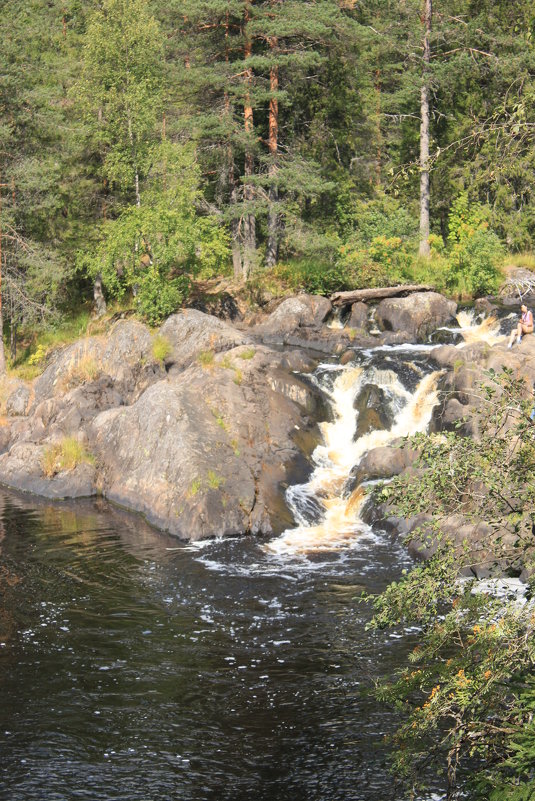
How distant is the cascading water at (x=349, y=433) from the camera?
2280cm

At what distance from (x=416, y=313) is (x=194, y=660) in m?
20.2

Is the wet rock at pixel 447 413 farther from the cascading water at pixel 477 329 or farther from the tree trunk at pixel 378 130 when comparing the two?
the tree trunk at pixel 378 130

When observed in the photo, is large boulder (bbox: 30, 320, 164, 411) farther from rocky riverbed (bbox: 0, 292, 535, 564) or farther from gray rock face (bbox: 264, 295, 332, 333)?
gray rock face (bbox: 264, 295, 332, 333)

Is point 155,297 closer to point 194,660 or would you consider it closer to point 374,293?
point 374,293

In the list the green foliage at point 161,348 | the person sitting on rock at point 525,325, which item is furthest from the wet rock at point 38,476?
the person sitting on rock at point 525,325

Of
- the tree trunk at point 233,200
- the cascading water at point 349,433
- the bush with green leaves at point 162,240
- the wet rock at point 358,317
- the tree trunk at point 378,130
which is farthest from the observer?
the tree trunk at point 378,130

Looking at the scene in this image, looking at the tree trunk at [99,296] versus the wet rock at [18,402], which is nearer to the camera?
the wet rock at [18,402]

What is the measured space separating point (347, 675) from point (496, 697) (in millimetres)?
6953

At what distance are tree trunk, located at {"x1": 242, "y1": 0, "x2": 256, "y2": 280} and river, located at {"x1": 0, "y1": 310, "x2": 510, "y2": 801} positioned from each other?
1552 centimetres

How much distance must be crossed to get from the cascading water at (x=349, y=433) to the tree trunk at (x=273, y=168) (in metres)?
9.82

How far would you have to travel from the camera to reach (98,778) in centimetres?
1209

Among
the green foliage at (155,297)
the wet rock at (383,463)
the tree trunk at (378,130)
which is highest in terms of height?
the tree trunk at (378,130)

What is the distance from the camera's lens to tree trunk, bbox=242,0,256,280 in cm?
3662

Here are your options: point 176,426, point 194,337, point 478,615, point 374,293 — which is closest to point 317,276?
point 374,293
